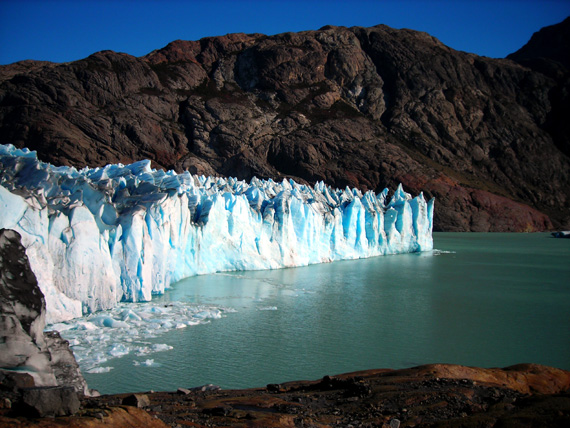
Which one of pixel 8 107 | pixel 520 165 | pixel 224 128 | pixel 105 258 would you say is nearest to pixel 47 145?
pixel 8 107

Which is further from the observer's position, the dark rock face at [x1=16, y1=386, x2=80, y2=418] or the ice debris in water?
the ice debris in water

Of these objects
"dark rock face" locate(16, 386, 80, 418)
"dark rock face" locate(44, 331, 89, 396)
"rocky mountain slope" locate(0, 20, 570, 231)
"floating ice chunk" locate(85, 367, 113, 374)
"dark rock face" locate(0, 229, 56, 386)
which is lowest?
"floating ice chunk" locate(85, 367, 113, 374)

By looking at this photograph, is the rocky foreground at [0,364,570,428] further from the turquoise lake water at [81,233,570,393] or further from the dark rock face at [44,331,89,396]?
the turquoise lake water at [81,233,570,393]

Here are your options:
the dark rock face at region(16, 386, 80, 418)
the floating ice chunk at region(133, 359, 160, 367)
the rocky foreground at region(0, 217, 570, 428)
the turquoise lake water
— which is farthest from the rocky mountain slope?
the dark rock face at region(16, 386, 80, 418)

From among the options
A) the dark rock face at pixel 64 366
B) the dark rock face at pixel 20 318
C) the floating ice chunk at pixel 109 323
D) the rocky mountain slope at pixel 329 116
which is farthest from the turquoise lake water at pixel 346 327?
the rocky mountain slope at pixel 329 116

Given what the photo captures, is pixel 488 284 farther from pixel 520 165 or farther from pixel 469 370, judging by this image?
pixel 520 165

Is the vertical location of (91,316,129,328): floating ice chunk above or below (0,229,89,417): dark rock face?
below

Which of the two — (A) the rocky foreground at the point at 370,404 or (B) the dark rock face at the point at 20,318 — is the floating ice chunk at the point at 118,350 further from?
(B) the dark rock face at the point at 20,318
